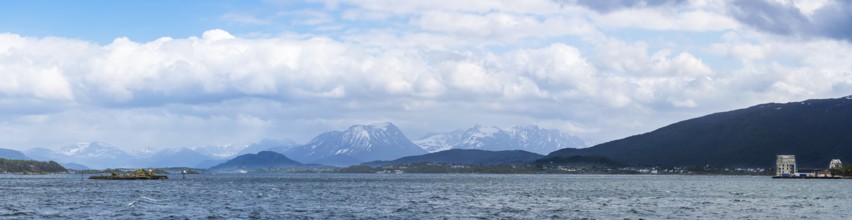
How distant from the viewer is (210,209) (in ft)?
370

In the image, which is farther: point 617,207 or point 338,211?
point 617,207

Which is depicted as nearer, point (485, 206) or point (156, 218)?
point (156, 218)

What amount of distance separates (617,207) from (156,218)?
5689cm

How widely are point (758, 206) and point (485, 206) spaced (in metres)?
36.2

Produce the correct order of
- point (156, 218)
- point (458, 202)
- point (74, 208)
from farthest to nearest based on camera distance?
point (458, 202) → point (74, 208) → point (156, 218)

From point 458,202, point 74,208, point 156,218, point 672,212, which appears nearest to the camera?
point 156,218

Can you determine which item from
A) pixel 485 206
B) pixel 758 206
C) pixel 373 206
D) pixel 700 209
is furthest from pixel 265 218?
pixel 758 206

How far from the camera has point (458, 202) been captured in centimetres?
13012

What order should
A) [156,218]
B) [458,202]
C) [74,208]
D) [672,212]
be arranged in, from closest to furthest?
[156,218]
[672,212]
[74,208]
[458,202]

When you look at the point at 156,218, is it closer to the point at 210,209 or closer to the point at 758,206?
the point at 210,209

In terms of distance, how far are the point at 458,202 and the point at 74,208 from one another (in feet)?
167

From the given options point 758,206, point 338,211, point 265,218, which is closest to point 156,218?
point 265,218

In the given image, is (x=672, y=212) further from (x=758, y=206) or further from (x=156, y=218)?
(x=156, y=218)

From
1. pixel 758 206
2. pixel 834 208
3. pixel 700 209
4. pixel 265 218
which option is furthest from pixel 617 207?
pixel 265 218
